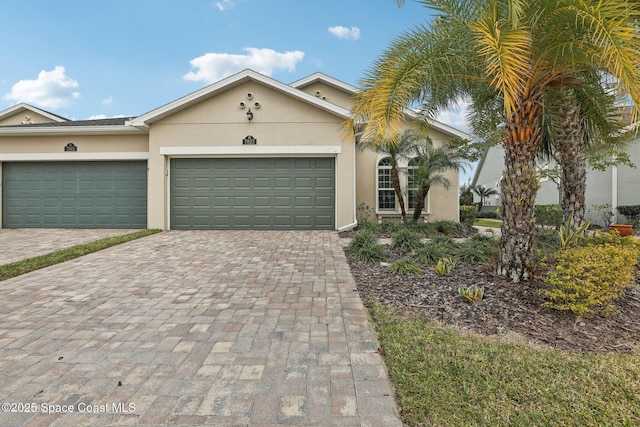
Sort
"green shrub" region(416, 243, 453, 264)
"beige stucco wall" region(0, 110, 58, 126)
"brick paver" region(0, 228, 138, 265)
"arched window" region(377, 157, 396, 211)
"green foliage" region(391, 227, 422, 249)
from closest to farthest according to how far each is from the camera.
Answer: "green shrub" region(416, 243, 453, 264) < "brick paver" region(0, 228, 138, 265) < "green foliage" region(391, 227, 422, 249) < "arched window" region(377, 157, 396, 211) < "beige stucco wall" region(0, 110, 58, 126)

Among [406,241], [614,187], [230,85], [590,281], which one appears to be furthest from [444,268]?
[614,187]

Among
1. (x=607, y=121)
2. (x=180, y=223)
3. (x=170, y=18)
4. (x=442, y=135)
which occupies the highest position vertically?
(x=170, y=18)

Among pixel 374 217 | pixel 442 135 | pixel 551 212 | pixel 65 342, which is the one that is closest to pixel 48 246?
pixel 65 342

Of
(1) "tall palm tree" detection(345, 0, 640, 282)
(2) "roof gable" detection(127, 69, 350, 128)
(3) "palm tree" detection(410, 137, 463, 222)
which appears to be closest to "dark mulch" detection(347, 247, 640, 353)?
(1) "tall palm tree" detection(345, 0, 640, 282)

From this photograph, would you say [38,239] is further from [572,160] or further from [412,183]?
[572,160]

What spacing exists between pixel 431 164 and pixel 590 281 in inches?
302

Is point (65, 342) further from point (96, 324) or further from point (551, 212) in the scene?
point (551, 212)

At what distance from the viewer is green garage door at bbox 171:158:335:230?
11.3 metres

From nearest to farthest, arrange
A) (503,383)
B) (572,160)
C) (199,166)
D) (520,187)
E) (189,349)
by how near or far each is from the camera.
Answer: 1. (503,383)
2. (189,349)
3. (520,187)
4. (572,160)
5. (199,166)

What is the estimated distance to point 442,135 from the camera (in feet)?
41.8

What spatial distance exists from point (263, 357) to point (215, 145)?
9.54 metres

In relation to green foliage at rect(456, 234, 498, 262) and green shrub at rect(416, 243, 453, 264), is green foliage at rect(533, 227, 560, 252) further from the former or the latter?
green shrub at rect(416, 243, 453, 264)

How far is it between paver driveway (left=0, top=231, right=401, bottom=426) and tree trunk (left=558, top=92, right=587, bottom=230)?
5.06 metres

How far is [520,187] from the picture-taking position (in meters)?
4.72
